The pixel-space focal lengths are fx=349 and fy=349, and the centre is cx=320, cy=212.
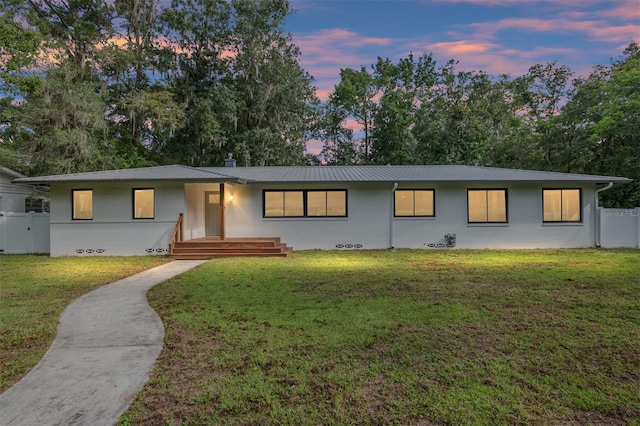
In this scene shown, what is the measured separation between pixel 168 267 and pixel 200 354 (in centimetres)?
592

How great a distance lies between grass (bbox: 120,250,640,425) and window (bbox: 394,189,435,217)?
552 cm

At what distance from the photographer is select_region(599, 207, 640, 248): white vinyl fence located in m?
11.7

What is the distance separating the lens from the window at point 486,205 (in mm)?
11922

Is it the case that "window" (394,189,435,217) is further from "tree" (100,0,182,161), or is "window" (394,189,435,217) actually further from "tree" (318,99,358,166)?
"tree" (318,99,358,166)

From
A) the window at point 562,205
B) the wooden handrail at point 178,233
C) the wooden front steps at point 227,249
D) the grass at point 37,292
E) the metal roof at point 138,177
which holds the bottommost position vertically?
the grass at point 37,292

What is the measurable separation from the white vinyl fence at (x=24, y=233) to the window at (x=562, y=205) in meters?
16.9

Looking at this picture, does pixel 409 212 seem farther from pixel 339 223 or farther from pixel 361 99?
pixel 361 99

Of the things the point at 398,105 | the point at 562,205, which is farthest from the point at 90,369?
the point at 398,105

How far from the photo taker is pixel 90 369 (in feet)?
9.86

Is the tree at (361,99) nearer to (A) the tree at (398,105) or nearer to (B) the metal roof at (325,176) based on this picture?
(A) the tree at (398,105)

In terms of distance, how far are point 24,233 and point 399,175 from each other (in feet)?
42.0

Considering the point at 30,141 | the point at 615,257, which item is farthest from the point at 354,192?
the point at 30,141

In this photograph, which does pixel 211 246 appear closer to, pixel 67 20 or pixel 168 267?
pixel 168 267

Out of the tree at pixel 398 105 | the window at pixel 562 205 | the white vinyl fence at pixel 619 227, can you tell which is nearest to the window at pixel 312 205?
the window at pixel 562 205
